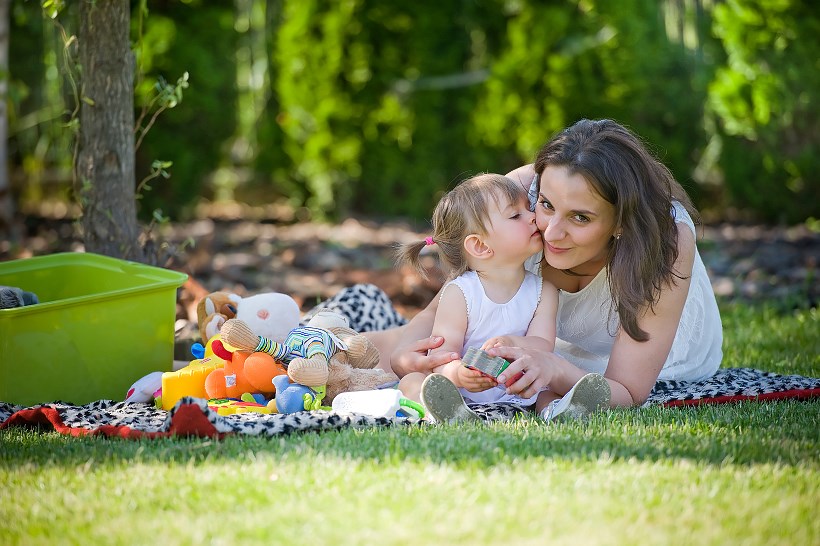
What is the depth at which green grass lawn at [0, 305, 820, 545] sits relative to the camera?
1.83 meters

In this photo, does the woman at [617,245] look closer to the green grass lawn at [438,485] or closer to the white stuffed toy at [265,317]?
the green grass lawn at [438,485]

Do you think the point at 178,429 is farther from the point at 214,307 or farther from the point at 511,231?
the point at 511,231

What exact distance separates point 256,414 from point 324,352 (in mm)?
308

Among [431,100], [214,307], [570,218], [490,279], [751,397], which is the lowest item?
[751,397]

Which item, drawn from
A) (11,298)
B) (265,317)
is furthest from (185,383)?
(11,298)

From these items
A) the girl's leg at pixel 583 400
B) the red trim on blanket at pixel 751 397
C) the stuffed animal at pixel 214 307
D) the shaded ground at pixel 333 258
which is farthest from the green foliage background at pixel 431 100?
the girl's leg at pixel 583 400

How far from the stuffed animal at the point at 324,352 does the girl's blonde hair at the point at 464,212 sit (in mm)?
415

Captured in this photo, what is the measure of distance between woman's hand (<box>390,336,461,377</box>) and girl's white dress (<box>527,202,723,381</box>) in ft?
1.86

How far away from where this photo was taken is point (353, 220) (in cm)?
806

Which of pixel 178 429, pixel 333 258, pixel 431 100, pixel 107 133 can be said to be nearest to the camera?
pixel 178 429

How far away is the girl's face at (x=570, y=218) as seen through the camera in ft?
9.18

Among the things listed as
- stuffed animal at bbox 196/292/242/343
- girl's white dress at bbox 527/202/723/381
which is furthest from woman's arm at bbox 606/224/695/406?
stuffed animal at bbox 196/292/242/343

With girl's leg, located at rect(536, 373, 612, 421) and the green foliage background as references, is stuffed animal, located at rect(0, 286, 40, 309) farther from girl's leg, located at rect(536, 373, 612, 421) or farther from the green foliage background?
the green foliage background

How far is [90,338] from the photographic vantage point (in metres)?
3.09
